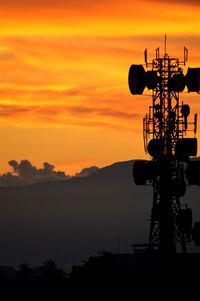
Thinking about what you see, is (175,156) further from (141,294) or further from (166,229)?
(141,294)

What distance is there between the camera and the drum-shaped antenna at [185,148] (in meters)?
98.4

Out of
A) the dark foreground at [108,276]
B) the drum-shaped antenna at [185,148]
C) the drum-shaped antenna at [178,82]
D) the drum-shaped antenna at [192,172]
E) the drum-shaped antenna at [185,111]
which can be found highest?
the drum-shaped antenna at [178,82]

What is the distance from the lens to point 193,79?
323 ft

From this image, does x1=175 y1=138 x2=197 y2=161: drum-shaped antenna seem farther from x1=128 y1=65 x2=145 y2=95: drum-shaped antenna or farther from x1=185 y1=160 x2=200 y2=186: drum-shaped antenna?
x1=128 y1=65 x2=145 y2=95: drum-shaped antenna

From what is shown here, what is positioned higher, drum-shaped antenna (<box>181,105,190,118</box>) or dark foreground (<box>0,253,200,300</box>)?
drum-shaped antenna (<box>181,105,190,118</box>)

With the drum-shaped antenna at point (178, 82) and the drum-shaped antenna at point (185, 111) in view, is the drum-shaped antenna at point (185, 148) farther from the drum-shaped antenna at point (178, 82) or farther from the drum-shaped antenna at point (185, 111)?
the drum-shaped antenna at point (178, 82)

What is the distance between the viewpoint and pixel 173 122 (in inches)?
3927

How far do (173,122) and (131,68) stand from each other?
505 centimetres

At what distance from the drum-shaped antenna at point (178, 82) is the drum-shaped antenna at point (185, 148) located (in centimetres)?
372

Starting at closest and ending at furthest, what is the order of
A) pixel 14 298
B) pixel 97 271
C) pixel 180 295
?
pixel 180 295
pixel 14 298
pixel 97 271

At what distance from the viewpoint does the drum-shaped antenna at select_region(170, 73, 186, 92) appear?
Answer: 9900 cm

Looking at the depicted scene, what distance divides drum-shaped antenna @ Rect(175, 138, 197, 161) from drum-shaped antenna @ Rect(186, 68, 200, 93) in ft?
12.3

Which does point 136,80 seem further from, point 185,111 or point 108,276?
point 108,276

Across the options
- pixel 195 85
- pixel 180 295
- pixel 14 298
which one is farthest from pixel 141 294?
pixel 195 85
